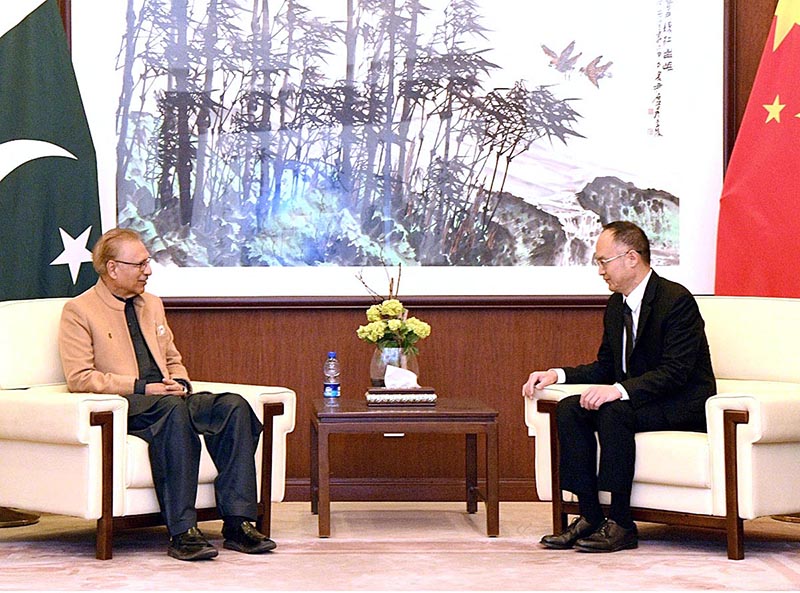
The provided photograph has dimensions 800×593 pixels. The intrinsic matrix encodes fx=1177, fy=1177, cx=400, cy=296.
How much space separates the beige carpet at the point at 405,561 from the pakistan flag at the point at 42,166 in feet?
3.52

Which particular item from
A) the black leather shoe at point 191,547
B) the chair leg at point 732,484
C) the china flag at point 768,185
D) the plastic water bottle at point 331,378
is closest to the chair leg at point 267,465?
the black leather shoe at point 191,547

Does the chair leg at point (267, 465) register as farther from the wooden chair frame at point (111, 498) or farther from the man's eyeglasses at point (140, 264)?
the man's eyeglasses at point (140, 264)

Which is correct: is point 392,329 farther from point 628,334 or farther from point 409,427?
point 628,334

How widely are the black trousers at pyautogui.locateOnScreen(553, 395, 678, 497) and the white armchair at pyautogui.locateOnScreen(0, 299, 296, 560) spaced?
1065 mm

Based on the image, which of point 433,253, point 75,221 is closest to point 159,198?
point 75,221

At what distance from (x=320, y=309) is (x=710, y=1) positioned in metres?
2.36

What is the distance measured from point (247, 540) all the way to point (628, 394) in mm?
1479

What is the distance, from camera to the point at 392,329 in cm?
493

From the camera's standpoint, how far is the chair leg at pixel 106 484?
13.1ft

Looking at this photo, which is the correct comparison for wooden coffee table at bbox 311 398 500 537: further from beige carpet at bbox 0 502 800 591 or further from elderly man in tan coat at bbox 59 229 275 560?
elderly man in tan coat at bbox 59 229 275 560

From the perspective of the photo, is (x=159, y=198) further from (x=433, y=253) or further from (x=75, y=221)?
(x=433, y=253)

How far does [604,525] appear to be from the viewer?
426 cm

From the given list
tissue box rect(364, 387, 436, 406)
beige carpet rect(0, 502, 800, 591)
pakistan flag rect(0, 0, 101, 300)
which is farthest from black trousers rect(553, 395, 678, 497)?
pakistan flag rect(0, 0, 101, 300)

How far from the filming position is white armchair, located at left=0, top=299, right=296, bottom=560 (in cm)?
402
